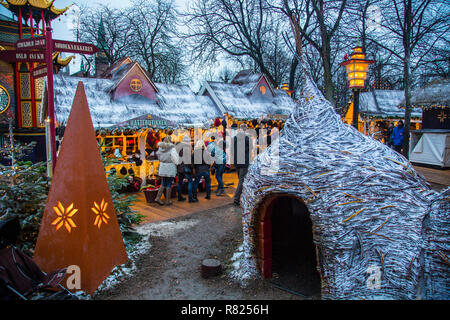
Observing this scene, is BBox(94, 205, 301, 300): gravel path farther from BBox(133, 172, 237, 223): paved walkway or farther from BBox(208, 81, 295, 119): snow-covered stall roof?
BBox(208, 81, 295, 119): snow-covered stall roof

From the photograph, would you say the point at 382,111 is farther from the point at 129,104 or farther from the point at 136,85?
the point at 129,104

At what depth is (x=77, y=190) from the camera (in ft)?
14.1

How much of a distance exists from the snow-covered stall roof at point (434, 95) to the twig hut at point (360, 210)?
1069 cm

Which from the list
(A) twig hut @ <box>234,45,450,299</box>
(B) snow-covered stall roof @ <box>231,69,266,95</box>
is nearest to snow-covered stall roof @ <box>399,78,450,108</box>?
(B) snow-covered stall roof @ <box>231,69,266,95</box>

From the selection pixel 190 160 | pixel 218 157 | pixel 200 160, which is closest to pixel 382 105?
pixel 218 157

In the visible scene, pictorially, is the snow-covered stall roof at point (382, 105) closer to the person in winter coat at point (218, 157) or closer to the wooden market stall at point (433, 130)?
the wooden market stall at point (433, 130)

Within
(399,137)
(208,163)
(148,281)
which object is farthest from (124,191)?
(399,137)

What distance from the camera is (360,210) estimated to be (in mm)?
3506

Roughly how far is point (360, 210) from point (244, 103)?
43.1 feet

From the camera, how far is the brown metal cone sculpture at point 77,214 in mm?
4215

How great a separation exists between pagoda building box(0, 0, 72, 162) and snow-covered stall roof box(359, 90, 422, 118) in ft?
59.1

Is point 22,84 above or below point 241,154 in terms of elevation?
above

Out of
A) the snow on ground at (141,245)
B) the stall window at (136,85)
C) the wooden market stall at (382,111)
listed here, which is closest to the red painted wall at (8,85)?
the stall window at (136,85)
